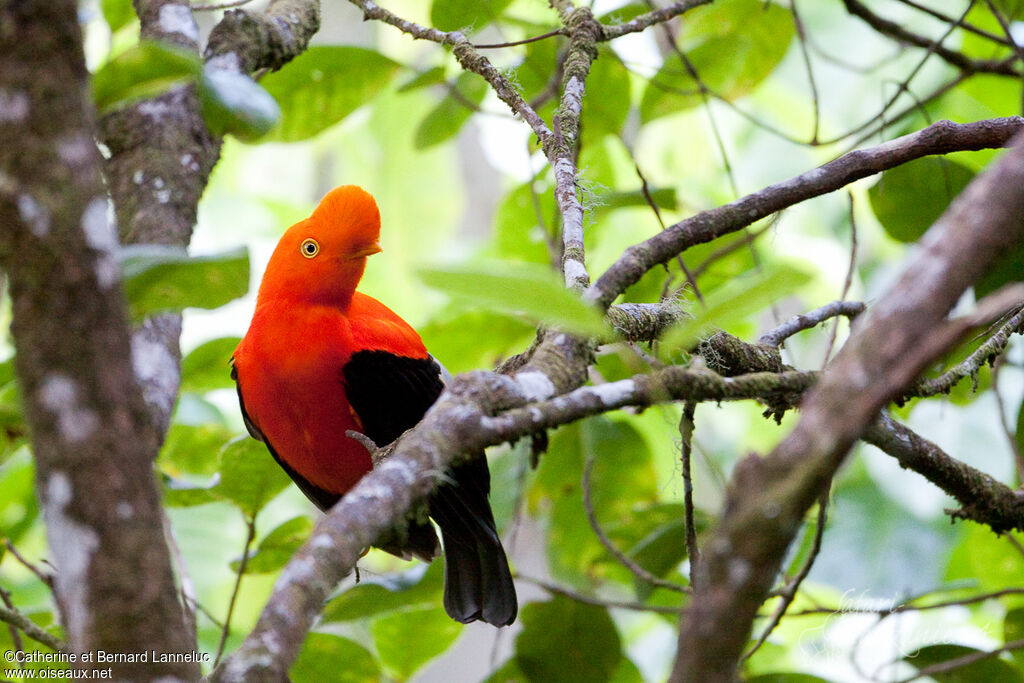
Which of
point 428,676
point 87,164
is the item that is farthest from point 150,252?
point 428,676

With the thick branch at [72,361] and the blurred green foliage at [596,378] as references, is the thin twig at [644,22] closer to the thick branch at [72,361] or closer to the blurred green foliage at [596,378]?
the blurred green foliage at [596,378]

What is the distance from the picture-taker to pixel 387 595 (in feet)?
6.12

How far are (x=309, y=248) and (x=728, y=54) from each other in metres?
1.28

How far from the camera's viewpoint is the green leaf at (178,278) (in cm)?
80

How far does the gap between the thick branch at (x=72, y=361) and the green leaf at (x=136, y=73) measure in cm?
20

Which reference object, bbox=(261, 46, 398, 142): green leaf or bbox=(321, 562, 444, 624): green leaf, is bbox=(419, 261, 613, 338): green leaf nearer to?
bbox=(321, 562, 444, 624): green leaf

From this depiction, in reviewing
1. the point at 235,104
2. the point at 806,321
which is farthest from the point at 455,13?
the point at 235,104

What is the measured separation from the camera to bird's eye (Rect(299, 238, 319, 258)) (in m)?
1.95

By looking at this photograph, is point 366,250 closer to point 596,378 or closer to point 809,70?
point 596,378

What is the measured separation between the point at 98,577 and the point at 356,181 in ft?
13.5

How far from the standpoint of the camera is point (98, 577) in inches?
24.1

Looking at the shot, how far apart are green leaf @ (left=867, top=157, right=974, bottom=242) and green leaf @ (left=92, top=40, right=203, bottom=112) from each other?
5.10 ft

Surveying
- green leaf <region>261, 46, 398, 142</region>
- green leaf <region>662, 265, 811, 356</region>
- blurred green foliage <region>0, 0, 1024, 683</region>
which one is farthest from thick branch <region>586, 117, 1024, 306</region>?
green leaf <region>261, 46, 398, 142</region>

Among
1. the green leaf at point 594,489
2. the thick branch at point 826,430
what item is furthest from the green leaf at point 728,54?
the thick branch at point 826,430
